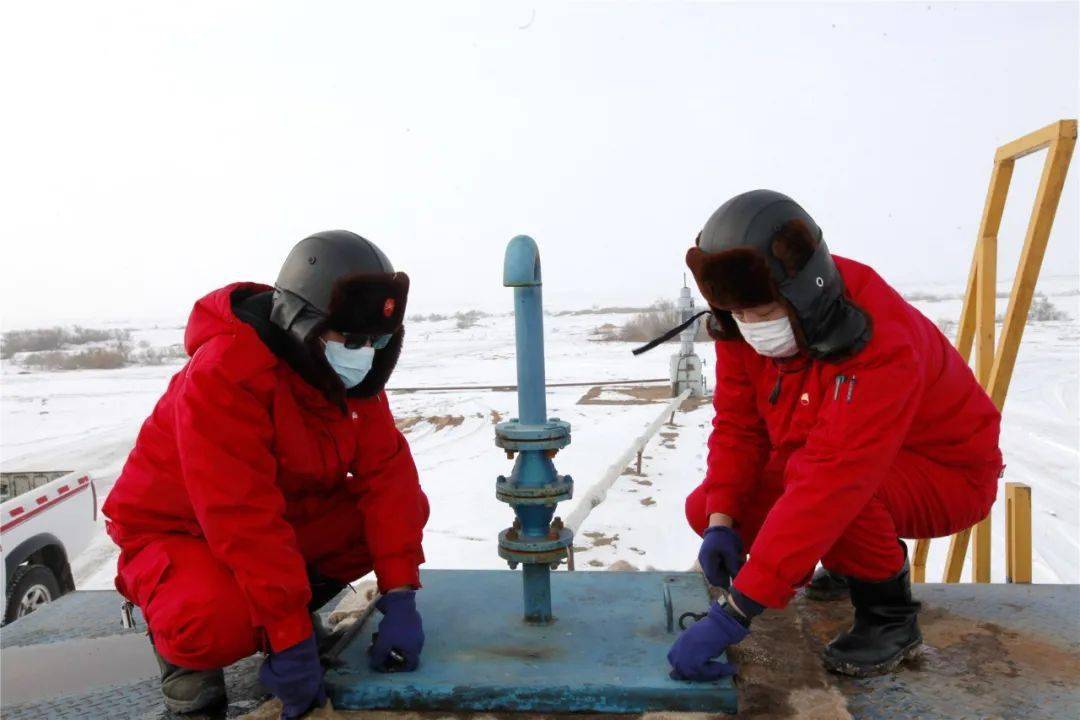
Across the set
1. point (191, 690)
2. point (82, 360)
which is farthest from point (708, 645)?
point (82, 360)

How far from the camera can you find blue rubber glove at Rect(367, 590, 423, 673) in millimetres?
1912

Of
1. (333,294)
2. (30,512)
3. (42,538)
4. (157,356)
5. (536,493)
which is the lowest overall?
(157,356)

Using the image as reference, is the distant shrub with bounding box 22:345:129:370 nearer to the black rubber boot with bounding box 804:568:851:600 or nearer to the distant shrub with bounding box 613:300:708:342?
the distant shrub with bounding box 613:300:708:342

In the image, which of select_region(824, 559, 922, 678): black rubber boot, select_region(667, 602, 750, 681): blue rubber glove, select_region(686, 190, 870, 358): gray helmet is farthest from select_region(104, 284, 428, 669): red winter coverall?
select_region(824, 559, 922, 678): black rubber boot

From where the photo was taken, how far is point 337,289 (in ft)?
5.92

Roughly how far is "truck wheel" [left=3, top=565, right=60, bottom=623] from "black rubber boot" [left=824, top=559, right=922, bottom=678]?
10.9 feet

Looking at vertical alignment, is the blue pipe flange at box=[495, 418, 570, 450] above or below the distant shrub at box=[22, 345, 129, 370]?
above

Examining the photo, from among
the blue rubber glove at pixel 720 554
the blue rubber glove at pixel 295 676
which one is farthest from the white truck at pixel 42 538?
the blue rubber glove at pixel 720 554

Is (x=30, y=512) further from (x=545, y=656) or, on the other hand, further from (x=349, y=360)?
(x=545, y=656)

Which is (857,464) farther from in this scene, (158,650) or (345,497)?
(158,650)

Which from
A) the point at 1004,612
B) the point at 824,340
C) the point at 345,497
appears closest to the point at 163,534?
the point at 345,497

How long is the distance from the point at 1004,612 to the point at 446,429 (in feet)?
21.9

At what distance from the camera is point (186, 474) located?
1741 mm

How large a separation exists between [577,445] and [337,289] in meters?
5.60
